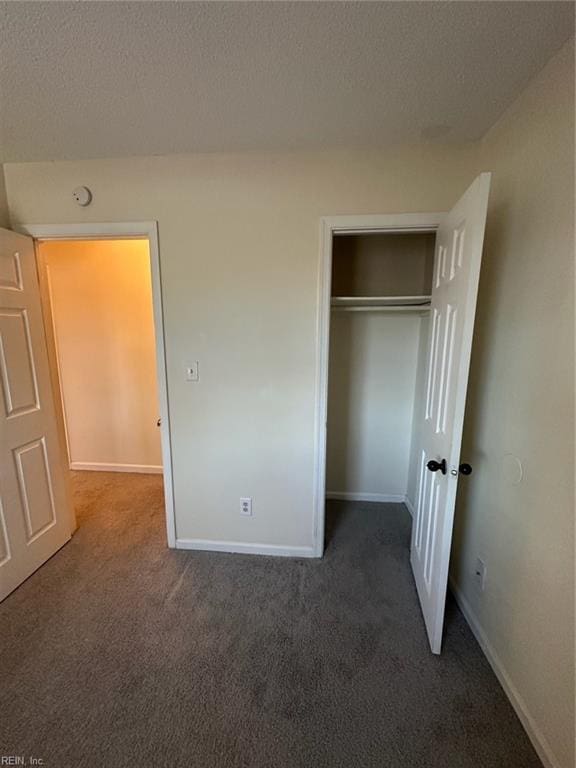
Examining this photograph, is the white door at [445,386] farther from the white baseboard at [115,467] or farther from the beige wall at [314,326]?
the white baseboard at [115,467]

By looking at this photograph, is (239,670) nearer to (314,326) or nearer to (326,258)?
(314,326)

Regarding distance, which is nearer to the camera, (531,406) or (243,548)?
(531,406)

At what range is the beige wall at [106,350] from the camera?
304 cm

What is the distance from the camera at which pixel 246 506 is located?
2135 millimetres

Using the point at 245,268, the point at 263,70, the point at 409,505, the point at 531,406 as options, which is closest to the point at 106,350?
the point at 245,268

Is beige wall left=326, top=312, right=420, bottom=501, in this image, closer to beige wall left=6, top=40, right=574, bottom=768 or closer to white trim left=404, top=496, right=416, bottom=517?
white trim left=404, top=496, right=416, bottom=517

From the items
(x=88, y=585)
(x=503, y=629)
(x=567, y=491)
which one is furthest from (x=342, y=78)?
(x=88, y=585)

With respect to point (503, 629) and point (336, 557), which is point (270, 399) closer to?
point (336, 557)

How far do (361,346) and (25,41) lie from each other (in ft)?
7.66

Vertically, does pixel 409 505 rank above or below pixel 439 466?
below

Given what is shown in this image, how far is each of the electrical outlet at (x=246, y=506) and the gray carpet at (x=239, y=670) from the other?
303 mm

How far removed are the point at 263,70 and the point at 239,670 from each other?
246 centimetres

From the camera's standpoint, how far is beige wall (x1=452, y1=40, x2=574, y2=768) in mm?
1075

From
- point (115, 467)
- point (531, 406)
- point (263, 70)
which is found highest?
point (263, 70)
